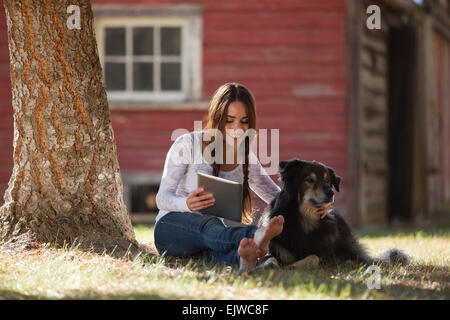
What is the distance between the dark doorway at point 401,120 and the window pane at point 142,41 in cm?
376

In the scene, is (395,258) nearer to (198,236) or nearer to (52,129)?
(198,236)

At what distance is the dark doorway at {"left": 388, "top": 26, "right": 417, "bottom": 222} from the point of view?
390 inches

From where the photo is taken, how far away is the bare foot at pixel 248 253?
11.9ft

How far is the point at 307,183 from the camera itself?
396 cm

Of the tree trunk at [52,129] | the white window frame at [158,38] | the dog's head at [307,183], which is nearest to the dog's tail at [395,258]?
the dog's head at [307,183]

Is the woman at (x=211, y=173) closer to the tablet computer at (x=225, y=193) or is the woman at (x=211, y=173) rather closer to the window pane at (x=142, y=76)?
→ the tablet computer at (x=225, y=193)

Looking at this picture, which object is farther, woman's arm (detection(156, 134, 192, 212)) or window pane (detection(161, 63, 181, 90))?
window pane (detection(161, 63, 181, 90))

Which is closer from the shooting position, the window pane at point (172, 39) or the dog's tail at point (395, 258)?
the dog's tail at point (395, 258)

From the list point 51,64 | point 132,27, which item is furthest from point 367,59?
point 51,64

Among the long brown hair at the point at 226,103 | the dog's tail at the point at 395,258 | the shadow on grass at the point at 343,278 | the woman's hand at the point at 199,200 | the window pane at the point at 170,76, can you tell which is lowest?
the dog's tail at the point at 395,258

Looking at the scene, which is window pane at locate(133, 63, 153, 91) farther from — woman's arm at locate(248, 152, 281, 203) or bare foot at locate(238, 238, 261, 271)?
bare foot at locate(238, 238, 261, 271)

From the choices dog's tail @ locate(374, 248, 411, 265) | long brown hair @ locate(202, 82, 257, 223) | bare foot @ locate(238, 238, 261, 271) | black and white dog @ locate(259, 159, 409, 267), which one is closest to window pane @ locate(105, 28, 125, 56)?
long brown hair @ locate(202, 82, 257, 223)

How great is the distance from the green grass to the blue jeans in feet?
0.27
